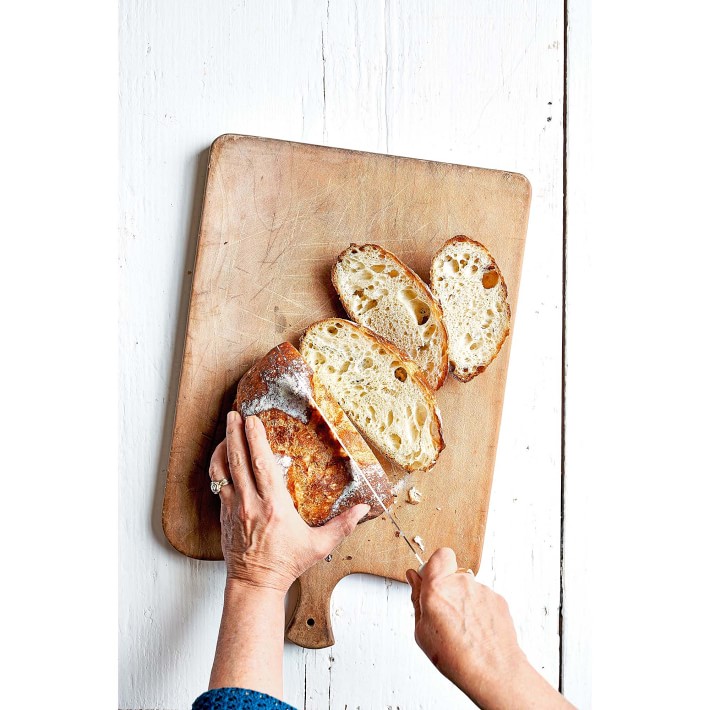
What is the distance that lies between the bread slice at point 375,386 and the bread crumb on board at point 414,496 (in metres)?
0.12

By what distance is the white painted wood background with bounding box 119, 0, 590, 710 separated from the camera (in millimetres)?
1521

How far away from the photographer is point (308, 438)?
4.50 feet

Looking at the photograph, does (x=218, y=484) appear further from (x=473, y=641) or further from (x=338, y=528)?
(x=473, y=641)

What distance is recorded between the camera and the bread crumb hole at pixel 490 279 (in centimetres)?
149

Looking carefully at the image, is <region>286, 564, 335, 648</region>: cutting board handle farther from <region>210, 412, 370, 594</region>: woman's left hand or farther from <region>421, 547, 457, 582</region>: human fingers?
<region>421, 547, 457, 582</region>: human fingers

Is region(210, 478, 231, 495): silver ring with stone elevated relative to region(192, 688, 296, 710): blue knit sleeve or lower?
elevated

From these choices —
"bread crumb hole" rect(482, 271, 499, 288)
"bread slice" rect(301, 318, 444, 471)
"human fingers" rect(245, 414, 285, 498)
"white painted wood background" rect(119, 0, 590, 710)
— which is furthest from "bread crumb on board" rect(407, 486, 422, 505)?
"bread crumb hole" rect(482, 271, 499, 288)

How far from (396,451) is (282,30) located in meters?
1.07

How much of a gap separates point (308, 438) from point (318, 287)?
37cm

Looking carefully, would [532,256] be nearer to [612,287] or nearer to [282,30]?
[612,287]

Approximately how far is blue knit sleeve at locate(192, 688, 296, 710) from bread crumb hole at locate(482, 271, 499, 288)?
983 mm

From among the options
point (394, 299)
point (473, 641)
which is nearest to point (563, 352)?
point (394, 299)

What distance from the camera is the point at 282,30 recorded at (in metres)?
1.56

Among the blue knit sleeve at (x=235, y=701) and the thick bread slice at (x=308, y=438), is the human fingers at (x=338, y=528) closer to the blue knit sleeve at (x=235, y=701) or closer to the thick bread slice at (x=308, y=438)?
the thick bread slice at (x=308, y=438)
